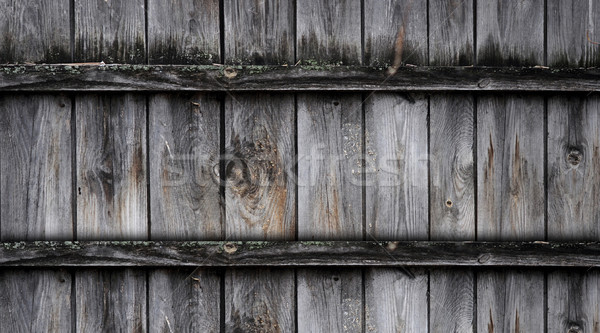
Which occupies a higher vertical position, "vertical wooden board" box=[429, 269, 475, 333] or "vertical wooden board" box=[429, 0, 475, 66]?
"vertical wooden board" box=[429, 0, 475, 66]

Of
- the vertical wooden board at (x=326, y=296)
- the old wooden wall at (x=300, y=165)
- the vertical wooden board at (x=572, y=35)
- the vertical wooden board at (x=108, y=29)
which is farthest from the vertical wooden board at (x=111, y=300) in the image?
the vertical wooden board at (x=572, y=35)

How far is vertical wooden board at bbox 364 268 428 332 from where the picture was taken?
155cm

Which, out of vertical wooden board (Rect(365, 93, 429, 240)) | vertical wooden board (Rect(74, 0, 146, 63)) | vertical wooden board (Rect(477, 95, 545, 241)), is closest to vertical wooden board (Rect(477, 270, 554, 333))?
vertical wooden board (Rect(477, 95, 545, 241))

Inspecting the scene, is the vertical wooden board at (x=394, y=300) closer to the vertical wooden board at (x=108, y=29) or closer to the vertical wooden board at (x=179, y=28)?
the vertical wooden board at (x=179, y=28)

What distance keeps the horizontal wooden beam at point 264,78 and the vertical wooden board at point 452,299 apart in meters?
0.67

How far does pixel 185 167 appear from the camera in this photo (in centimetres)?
153

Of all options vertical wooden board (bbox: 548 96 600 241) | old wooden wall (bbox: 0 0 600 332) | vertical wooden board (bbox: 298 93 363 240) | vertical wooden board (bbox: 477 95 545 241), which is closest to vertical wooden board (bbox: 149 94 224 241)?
Answer: old wooden wall (bbox: 0 0 600 332)

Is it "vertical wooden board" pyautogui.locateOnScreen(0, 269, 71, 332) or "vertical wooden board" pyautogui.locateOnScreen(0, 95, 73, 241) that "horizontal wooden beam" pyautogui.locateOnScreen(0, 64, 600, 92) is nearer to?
"vertical wooden board" pyautogui.locateOnScreen(0, 95, 73, 241)

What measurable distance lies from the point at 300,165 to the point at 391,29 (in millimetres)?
582

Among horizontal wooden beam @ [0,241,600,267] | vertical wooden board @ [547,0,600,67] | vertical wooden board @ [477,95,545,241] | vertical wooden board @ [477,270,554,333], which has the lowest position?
vertical wooden board @ [477,270,554,333]

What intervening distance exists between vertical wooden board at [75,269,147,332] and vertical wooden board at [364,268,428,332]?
82cm

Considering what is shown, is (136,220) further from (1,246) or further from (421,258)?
(421,258)

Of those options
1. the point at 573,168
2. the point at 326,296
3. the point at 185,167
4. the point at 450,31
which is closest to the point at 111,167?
the point at 185,167

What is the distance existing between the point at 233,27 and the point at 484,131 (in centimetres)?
97
